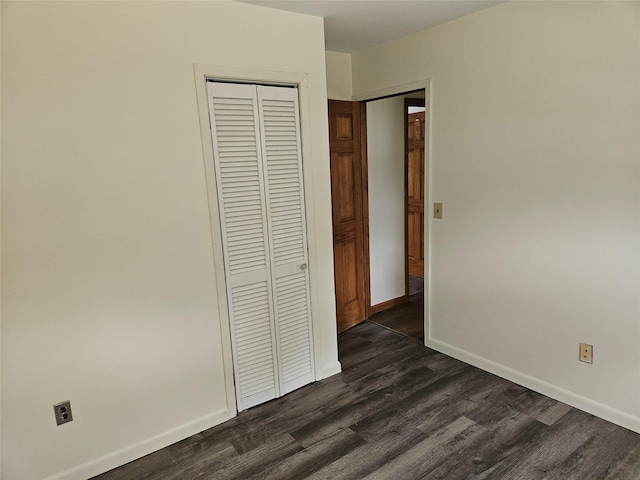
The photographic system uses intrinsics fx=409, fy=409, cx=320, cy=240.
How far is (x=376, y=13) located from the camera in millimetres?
2516

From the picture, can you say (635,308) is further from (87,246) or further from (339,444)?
(87,246)

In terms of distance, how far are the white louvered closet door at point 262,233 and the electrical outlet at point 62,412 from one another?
2.83 feet

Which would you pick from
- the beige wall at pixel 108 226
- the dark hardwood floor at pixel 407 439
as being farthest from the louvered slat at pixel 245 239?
the dark hardwood floor at pixel 407 439


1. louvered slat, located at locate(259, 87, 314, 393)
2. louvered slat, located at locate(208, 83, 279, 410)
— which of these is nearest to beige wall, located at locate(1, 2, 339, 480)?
louvered slat, located at locate(208, 83, 279, 410)

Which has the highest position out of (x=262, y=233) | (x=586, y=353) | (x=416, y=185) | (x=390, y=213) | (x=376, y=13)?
(x=376, y=13)

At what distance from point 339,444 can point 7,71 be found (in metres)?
2.35

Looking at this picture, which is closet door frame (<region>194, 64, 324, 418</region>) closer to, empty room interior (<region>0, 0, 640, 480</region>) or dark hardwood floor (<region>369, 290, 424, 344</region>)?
empty room interior (<region>0, 0, 640, 480</region>)

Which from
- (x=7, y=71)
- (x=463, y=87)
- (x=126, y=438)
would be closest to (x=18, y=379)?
(x=126, y=438)

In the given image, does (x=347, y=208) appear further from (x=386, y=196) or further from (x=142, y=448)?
(x=142, y=448)

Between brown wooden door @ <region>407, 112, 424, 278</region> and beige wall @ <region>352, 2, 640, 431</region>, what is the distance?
180 centimetres

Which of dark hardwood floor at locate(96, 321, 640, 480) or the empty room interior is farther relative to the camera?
dark hardwood floor at locate(96, 321, 640, 480)

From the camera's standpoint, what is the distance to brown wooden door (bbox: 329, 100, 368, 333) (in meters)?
3.47

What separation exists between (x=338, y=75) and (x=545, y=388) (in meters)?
2.81

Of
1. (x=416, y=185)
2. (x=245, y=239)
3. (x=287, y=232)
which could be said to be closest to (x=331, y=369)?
(x=287, y=232)
